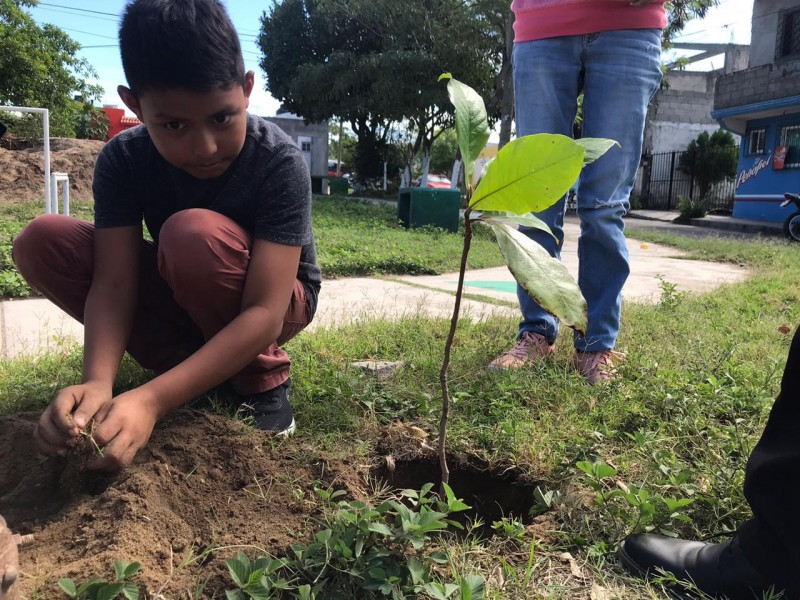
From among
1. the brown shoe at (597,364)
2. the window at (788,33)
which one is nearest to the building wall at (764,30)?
the window at (788,33)

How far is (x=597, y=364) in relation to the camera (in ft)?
6.94

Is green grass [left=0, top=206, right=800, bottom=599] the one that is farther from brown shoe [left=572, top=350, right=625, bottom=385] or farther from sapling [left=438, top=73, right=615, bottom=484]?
sapling [left=438, top=73, right=615, bottom=484]

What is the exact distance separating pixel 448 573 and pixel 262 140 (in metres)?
1.11

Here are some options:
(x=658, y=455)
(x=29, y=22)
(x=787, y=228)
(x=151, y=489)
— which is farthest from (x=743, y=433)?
(x=29, y=22)

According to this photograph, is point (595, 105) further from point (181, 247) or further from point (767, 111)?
point (767, 111)

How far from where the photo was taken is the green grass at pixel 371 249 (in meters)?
4.24

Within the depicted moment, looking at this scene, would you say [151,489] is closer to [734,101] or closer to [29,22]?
[29,22]

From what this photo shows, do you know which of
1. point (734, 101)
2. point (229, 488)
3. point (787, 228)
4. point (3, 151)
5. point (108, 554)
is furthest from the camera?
point (734, 101)

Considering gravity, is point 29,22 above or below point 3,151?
above

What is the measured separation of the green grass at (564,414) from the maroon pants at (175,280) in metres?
0.19

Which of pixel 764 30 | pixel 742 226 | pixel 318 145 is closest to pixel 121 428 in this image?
pixel 742 226

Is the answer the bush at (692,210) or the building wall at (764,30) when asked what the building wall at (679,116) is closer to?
the building wall at (764,30)

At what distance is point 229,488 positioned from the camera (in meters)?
1.33

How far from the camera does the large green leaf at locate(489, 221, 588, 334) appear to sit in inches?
38.1
